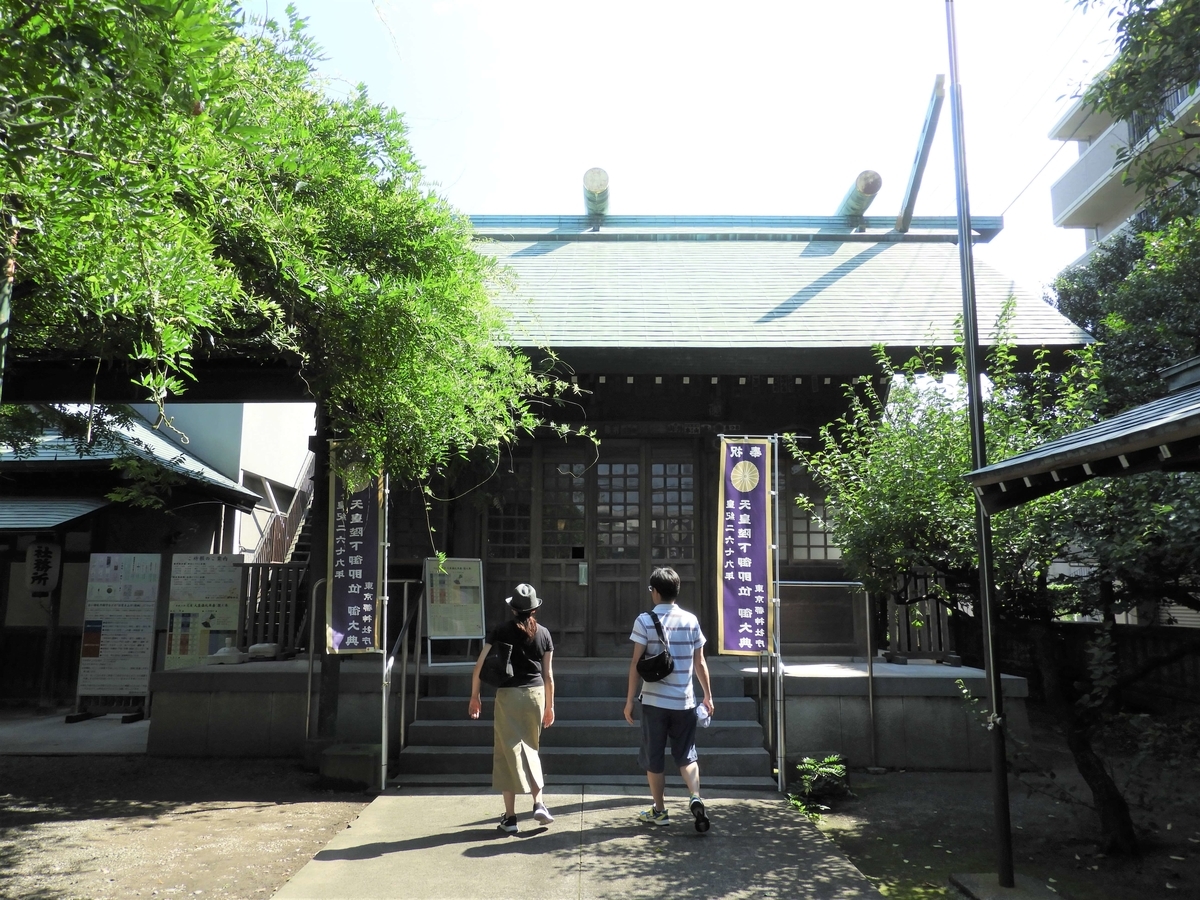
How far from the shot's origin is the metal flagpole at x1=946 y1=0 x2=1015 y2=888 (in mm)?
4785

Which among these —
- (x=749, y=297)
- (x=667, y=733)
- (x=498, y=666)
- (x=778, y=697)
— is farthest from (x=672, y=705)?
(x=749, y=297)

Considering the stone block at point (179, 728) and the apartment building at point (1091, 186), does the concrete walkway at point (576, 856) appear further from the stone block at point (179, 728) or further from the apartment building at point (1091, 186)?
the apartment building at point (1091, 186)

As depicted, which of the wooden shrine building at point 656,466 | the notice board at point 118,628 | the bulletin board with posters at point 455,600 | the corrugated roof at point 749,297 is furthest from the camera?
the notice board at point 118,628

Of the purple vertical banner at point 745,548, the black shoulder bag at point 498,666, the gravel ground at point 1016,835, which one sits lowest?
the gravel ground at point 1016,835

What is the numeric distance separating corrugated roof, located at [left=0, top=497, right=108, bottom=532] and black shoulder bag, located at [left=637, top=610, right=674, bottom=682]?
8.49 meters

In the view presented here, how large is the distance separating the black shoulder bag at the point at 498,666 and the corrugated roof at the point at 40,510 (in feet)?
25.0

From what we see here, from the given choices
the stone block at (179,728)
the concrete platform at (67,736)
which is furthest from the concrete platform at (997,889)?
the concrete platform at (67,736)

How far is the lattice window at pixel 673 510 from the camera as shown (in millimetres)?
10289

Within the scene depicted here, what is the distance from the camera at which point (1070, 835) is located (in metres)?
5.80

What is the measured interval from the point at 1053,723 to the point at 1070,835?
4.69 metres

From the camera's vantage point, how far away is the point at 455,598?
30.5 feet

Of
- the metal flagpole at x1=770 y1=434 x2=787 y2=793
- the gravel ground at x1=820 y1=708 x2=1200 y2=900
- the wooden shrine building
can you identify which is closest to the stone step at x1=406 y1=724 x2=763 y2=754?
the metal flagpole at x1=770 y1=434 x2=787 y2=793

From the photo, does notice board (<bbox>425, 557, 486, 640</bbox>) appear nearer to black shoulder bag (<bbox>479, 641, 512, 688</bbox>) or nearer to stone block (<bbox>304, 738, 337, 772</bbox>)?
stone block (<bbox>304, 738, 337, 772</bbox>)

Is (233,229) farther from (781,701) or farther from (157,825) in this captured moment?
(781,701)
